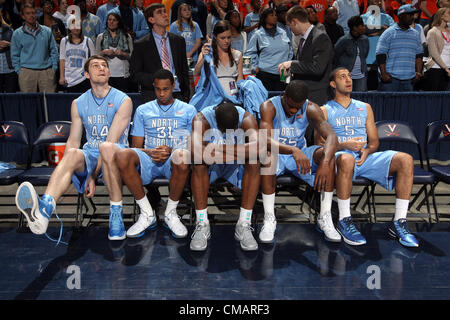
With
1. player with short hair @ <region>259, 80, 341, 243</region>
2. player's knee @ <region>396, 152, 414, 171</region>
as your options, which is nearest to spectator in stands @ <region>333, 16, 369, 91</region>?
player with short hair @ <region>259, 80, 341, 243</region>

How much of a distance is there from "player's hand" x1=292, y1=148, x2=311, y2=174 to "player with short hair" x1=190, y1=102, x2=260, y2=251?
36 cm

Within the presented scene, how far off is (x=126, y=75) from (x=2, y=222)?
300 cm

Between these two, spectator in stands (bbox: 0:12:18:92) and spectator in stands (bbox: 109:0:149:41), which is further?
spectator in stands (bbox: 109:0:149:41)

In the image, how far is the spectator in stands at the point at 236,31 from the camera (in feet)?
21.5

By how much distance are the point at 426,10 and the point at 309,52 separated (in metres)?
5.19

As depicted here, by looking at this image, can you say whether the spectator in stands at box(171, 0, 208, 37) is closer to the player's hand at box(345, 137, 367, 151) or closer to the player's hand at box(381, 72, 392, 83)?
the player's hand at box(381, 72, 392, 83)

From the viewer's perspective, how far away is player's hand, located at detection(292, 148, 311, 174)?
12.4ft

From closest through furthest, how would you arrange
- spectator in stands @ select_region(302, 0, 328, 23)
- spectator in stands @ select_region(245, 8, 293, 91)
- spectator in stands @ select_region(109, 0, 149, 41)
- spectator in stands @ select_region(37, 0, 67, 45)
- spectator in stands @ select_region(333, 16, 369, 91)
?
spectator in stands @ select_region(333, 16, 369, 91) < spectator in stands @ select_region(245, 8, 293, 91) < spectator in stands @ select_region(109, 0, 149, 41) < spectator in stands @ select_region(37, 0, 67, 45) < spectator in stands @ select_region(302, 0, 328, 23)

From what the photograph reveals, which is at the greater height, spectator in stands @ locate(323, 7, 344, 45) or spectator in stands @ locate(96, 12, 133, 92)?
spectator in stands @ locate(323, 7, 344, 45)

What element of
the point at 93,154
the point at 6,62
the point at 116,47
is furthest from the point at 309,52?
the point at 6,62

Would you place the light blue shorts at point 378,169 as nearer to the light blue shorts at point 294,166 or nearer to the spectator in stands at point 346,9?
the light blue shorts at point 294,166

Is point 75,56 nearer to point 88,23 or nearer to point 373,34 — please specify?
point 88,23

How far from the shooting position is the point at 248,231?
3.70m
